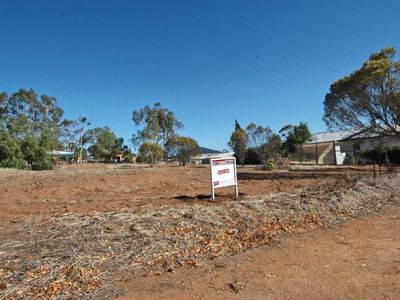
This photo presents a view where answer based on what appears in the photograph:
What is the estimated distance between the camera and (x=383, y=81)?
14664 millimetres

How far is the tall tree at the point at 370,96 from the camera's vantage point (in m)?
14.4

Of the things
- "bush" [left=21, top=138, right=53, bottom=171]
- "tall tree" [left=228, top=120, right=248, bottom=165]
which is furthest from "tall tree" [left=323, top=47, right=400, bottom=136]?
"bush" [left=21, top=138, right=53, bottom=171]

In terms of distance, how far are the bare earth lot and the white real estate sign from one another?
25.9 inches

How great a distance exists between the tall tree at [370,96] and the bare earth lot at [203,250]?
924 centimetres

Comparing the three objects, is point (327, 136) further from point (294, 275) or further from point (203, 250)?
point (294, 275)

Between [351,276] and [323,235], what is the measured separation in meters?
1.75

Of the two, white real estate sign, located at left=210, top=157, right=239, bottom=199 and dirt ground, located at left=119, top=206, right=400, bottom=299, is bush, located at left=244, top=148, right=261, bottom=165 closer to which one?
white real estate sign, located at left=210, top=157, right=239, bottom=199

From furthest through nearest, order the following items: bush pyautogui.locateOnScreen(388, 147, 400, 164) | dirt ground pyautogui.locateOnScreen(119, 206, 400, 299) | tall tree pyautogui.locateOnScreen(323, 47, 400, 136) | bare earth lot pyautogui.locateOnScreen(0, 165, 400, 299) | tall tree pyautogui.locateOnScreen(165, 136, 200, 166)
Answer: tall tree pyautogui.locateOnScreen(165, 136, 200, 166) < bush pyautogui.locateOnScreen(388, 147, 400, 164) < tall tree pyautogui.locateOnScreen(323, 47, 400, 136) < bare earth lot pyautogui.locateOnScreen(0, 165, 400, 299) < dirt ground pyautogui.locateOnScreen(119, 206, 400, 299)

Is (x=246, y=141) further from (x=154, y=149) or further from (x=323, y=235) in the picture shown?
(x=323, y=235)

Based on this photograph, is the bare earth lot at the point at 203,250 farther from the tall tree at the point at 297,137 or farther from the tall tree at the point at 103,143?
the tall tree at the point at 103,143

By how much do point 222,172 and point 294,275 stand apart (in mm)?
4529

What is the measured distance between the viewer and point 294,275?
3668 millimetres

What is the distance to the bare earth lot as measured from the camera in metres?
3.34

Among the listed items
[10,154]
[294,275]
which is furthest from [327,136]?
[294,275]
